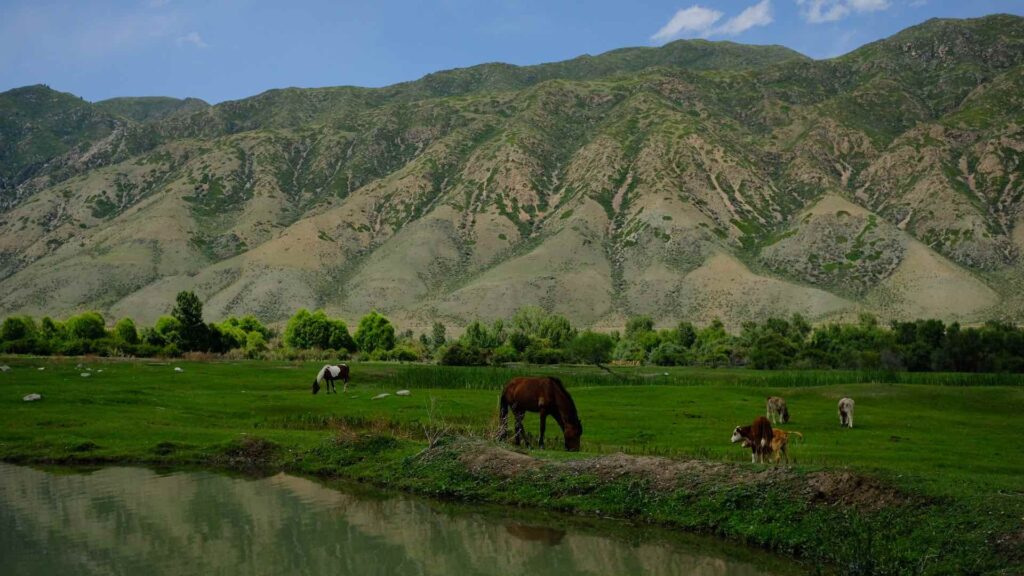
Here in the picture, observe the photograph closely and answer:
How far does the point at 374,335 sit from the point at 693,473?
319 feet

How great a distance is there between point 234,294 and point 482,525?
16165cm

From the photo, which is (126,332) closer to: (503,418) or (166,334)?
(166,334)

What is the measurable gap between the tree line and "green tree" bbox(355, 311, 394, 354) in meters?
0.16

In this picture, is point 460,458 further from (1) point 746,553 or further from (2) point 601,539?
(1) point 746,553

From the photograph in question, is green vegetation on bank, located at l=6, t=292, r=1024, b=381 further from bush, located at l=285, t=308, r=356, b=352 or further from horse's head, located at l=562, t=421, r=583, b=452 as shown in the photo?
horse's head, located at l=562, t=421, r=583, b=452

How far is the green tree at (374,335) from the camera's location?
114812 millimetres

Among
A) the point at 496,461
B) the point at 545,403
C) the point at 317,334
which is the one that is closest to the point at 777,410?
the point at 545,403

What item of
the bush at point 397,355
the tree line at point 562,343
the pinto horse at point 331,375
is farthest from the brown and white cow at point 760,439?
the bush at point 397,355

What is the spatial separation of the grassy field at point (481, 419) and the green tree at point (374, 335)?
48.9 metres

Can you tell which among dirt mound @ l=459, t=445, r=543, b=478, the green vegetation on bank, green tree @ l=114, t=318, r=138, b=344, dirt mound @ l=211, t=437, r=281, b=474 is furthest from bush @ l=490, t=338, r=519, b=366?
dirt mound @ l=459, t=445, r=543, b=478

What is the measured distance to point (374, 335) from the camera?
379 feet

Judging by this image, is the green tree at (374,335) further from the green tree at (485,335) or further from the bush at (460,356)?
the bush at (460,356)

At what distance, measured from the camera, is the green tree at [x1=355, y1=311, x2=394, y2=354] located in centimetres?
11481

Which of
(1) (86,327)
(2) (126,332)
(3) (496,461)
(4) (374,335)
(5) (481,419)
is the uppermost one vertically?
(1) (86,327)
